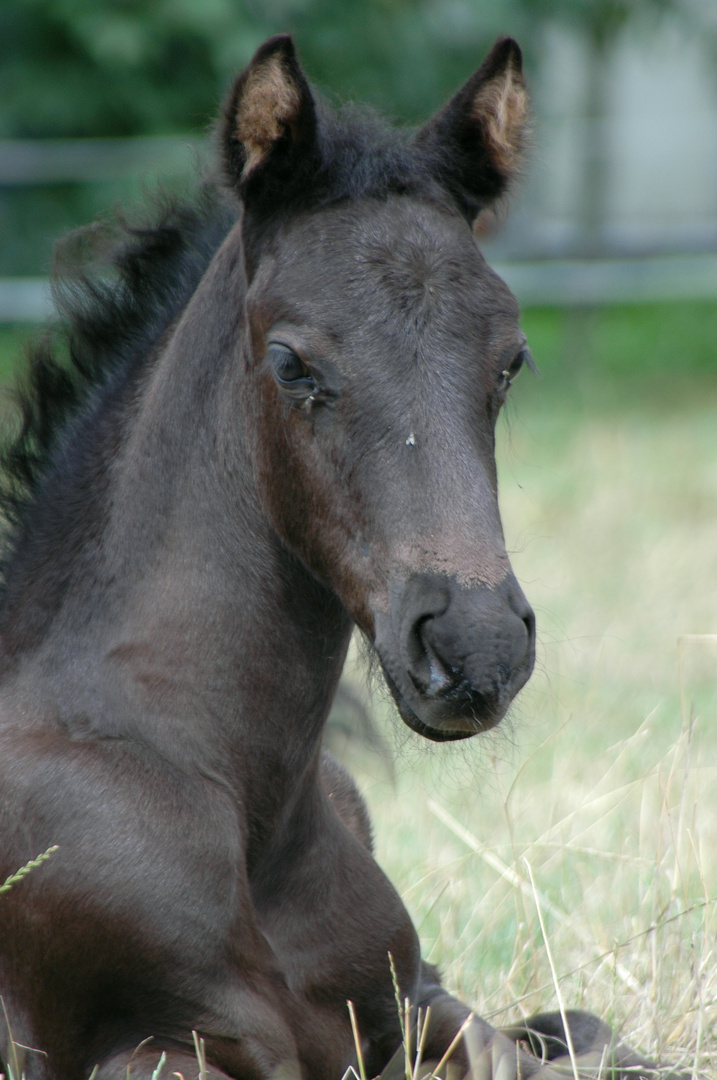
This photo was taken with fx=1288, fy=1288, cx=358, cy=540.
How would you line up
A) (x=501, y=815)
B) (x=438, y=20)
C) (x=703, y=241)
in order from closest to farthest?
1. (x=501, y=815)
2. (x=438, y=20)
3. (x=703, y=241)

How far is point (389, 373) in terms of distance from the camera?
2.48 m

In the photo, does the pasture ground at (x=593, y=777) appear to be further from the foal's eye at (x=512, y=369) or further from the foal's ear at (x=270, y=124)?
the foal's ear at (x=270, y=124)

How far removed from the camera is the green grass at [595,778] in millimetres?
3389

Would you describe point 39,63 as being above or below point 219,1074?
above

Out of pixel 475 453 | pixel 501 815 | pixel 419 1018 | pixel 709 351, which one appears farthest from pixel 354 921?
pixel 709 351

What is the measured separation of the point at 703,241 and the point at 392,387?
18.6 meters

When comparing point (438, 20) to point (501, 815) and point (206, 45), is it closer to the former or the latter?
point (206, 45)

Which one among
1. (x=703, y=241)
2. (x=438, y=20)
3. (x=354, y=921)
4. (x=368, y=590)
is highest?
(x=438, y=20)

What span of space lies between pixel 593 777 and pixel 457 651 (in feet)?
10.4

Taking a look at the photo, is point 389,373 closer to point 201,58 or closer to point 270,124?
point 270,124

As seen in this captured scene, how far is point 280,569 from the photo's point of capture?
2781 mm

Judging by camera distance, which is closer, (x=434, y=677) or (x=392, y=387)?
(x=434, y=677)

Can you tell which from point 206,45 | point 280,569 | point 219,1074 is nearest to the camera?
point 219,1074

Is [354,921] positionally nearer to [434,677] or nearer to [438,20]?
[434,677]
